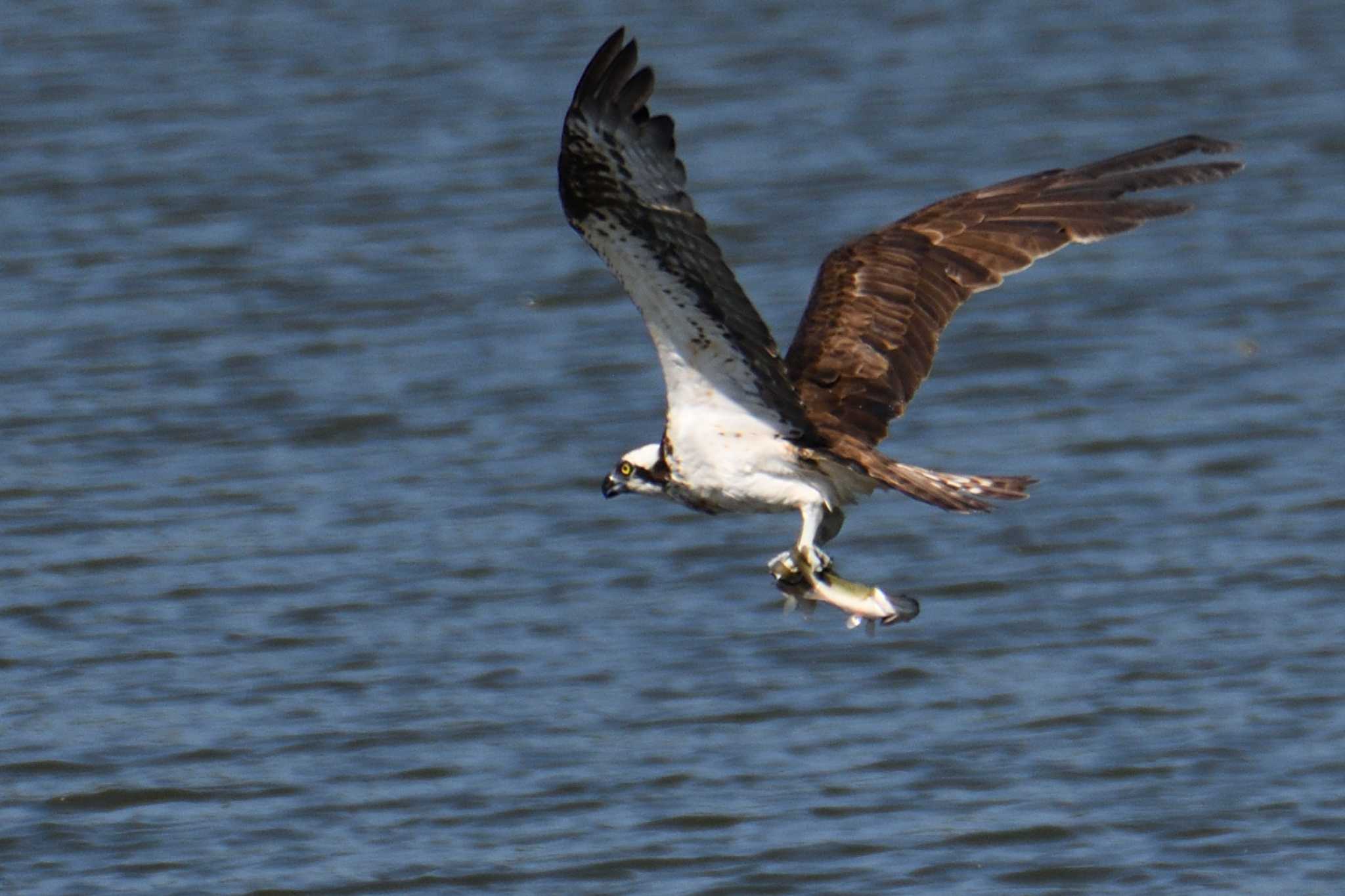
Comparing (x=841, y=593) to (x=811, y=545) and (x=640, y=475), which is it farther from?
(x=640, y=475)

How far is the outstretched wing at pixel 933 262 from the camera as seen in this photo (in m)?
7.50

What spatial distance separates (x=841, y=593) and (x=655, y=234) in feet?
3.67

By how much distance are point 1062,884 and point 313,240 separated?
302 inches

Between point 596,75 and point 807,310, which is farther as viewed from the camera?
point 807,310

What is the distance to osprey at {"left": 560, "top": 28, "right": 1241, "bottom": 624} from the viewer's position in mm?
6020

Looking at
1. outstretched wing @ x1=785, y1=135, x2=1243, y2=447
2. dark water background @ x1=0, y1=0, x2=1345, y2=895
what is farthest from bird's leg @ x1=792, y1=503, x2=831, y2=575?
dark water background @ x1=0, y1=0, x2=1345, y2=895

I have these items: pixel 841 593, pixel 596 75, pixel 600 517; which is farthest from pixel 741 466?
pixel 600 517

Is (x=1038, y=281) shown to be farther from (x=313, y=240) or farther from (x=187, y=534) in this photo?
(x=187, y=534)

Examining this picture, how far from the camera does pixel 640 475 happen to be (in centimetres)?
698

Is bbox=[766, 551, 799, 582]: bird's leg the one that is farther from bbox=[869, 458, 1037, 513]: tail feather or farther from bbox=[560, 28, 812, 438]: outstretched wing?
bbox=[560, 28, 812, 438]: outstretched wing

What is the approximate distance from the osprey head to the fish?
454 mm

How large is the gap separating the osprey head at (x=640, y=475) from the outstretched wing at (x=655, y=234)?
0.29 metres

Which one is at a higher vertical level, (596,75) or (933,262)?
(596,75)

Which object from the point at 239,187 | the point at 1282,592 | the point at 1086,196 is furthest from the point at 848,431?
the point at 239,187
